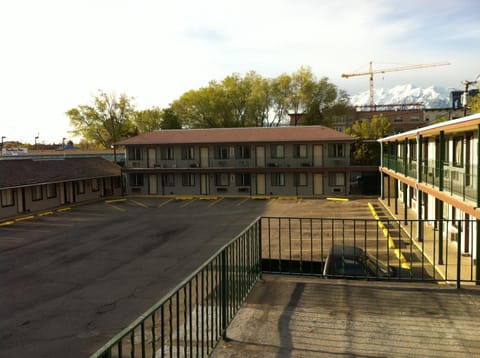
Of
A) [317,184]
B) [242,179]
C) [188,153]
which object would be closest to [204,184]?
[188,153]

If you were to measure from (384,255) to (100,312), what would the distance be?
12.4 m

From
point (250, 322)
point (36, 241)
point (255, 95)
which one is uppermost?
point (255, 95)

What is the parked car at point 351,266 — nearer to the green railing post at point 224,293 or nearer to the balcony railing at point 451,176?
the balcony railing at point 451,176

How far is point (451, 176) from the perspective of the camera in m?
15.9

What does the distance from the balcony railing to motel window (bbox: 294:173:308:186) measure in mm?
12979

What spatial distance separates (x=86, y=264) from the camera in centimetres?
1780

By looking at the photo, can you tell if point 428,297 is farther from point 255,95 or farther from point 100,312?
point 255,95

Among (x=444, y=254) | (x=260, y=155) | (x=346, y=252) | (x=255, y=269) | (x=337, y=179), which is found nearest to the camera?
(x=255, y=269)

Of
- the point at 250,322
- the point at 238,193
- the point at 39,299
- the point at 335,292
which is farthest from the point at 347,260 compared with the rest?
the point at 238,193

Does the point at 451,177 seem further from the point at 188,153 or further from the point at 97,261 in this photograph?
the point at 188,153

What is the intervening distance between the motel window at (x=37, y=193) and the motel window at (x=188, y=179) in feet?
48.7

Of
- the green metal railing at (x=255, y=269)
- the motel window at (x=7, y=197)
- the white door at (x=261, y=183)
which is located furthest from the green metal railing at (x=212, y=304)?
the white door at (x=261, y=183)

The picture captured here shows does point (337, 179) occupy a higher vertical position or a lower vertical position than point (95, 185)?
higher

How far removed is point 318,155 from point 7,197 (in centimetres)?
2870
